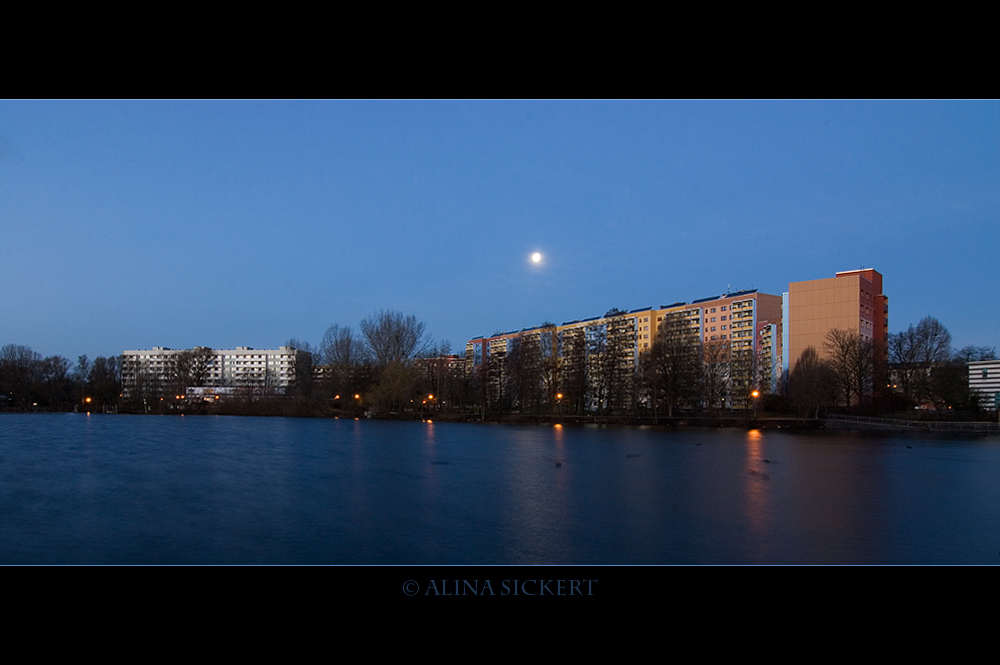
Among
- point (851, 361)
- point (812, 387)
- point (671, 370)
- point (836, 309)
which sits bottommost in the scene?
point (812, 387)

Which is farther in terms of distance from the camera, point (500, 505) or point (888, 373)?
point (888, 373)

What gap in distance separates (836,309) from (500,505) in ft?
86.5

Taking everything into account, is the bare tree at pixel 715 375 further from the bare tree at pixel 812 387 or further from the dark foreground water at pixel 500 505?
the dark foreground water at pixel 500 505

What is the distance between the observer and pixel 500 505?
9414 millimetres

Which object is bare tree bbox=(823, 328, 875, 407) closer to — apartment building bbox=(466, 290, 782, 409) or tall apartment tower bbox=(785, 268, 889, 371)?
tall apartment tower bbox=(785, 268, 889, 371)

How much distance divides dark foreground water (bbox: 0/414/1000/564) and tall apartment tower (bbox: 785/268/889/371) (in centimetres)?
1282

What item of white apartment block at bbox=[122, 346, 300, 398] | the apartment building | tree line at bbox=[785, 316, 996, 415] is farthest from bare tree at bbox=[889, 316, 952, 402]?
white apartment block at bbox=[122, 346, 300, 398]

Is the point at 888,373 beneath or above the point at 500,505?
above

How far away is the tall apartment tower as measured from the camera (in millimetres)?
29406

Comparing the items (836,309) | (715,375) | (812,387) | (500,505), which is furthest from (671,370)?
(500,505)

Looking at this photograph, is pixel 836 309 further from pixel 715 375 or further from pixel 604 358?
pixel 604 358

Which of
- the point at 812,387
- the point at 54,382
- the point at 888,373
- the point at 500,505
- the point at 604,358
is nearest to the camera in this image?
the point at 500,505

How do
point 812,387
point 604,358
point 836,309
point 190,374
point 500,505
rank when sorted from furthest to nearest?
point 190,374
point 604,358
point 836,309
point 812,387
point 500,505
